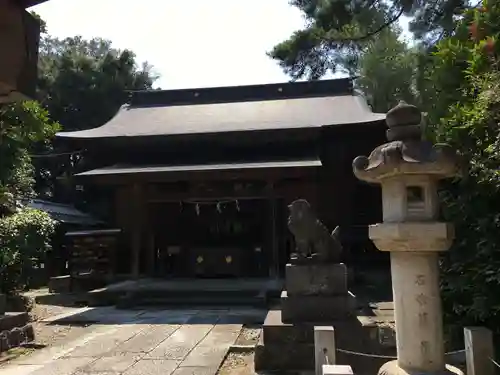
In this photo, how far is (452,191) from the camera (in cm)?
613

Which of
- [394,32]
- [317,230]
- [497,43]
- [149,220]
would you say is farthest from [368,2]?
[394,32]

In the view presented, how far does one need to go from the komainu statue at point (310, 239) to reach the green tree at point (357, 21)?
5.27 metres

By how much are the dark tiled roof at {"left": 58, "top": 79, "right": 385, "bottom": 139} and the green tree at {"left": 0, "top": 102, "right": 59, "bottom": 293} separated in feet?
16.3

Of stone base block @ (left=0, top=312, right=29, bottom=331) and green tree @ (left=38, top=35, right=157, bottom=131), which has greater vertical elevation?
green tree @ (left=38, top=35, right=157, bottom=131)

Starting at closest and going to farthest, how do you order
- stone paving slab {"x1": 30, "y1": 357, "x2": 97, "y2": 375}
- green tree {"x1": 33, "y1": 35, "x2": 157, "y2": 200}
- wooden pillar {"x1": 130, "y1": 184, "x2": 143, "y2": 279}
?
stone paving slab {"x1": 30, "y1": 357, "x2": 97, "y2": 375}, wooden pillar {"x1": 130, "y1": 184, "x2": 143, "y2": 279}, green tree {"x1": 33, "y1": 35, "x2": 157, "y2": 200}

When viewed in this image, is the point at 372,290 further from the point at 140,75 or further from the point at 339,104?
the point at 140,75

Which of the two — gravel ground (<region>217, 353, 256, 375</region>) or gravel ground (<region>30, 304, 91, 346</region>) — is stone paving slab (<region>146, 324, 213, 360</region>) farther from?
gravel ground (<region>30, 304, 91, 346</region>)

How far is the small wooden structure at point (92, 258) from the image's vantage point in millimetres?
13672

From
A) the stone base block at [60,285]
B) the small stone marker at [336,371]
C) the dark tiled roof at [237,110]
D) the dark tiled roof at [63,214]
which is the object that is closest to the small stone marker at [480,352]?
the small stone marker at [336,371]

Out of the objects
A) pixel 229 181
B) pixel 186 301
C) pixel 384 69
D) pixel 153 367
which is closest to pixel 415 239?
pixel 153 367

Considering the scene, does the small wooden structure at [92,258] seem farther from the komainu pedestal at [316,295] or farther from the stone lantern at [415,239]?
the stone lantern at [415,239]

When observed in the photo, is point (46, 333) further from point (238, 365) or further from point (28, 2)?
point (28, 2)

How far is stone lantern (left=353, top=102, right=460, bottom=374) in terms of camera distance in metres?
3.65

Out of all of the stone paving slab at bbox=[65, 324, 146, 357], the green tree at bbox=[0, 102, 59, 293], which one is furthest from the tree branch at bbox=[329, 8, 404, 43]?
the stone paving slab at bbox=[65, 324, 146, 357]
